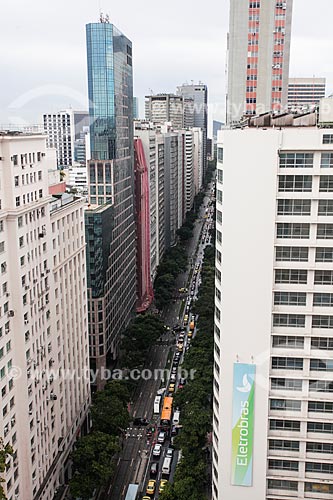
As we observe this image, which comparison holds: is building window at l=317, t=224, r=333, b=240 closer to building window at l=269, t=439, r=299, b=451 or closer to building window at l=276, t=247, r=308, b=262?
building window at l=276, t=247, r=308, b=262

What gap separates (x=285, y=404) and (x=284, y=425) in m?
1.02

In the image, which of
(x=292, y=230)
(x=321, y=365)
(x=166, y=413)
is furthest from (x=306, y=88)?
(x=321, y=365)

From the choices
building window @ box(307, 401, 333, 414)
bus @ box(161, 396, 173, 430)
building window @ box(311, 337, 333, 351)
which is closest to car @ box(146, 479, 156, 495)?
bus @ box(161, 396, 173, 430)

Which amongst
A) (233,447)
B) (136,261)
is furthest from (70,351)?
(136,261)

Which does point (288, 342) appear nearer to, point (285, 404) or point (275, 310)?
point (275, 310)

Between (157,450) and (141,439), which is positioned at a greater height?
(157,450)

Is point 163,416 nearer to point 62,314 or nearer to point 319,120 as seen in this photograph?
point 62,314

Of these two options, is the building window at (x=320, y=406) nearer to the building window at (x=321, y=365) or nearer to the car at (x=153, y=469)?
the building window at (x=321, y=365)

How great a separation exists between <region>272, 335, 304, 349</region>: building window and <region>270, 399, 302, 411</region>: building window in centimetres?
256

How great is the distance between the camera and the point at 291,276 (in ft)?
78.9

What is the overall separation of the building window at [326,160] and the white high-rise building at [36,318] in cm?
1549

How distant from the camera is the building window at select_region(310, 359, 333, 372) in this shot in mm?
24391

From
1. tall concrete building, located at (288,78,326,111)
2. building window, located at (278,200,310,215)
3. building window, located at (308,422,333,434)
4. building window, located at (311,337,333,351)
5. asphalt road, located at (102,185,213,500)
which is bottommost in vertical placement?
asphalt road, located at (102,185,213,500)

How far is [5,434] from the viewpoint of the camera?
1126 inches
